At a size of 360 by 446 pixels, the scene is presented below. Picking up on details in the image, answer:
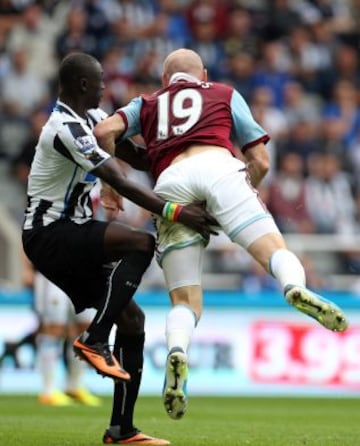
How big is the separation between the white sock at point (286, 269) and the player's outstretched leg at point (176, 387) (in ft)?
2.45

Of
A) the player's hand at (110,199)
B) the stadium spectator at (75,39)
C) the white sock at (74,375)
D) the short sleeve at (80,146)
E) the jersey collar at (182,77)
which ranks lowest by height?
the white sock at (74,375)

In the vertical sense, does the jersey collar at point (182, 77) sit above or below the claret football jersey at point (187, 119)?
above

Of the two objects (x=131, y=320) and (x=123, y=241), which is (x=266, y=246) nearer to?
(x=123, y=241)

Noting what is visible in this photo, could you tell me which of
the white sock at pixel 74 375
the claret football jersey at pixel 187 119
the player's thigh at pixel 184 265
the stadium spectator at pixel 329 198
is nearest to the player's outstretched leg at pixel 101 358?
the player's thigh at pixel 184 265

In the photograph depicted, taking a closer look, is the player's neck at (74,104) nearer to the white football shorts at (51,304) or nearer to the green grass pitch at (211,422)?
the green grass pitch at (211,422)

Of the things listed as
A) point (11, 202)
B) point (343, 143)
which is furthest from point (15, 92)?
point (343, 143)

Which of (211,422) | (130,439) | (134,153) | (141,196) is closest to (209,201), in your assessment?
(141,196)

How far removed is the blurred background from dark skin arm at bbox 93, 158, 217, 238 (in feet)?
25.5

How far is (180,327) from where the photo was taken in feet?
26.1

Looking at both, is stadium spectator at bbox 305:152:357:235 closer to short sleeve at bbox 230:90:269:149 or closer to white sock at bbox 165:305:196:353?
short sleeve at bbox 230:90:269:149

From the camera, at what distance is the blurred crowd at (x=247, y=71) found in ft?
58.2

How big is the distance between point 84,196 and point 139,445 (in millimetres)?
1588

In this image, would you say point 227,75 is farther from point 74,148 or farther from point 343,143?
point 74,148

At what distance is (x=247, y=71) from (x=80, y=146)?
12082 millimetres
